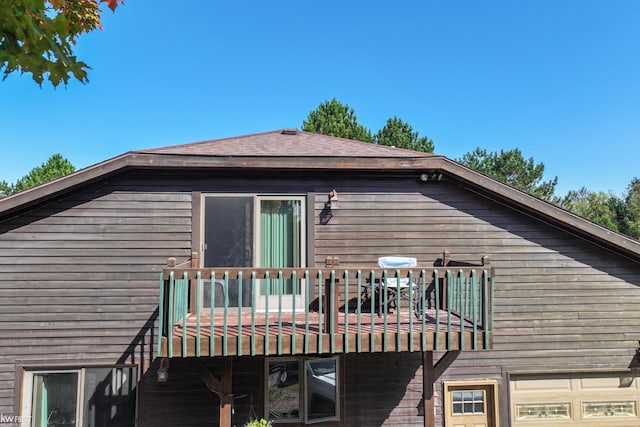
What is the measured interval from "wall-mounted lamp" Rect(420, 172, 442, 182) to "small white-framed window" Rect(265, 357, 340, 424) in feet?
9.49

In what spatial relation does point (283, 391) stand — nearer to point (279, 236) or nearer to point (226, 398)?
point (226, 398)

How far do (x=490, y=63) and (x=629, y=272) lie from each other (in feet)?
35.0

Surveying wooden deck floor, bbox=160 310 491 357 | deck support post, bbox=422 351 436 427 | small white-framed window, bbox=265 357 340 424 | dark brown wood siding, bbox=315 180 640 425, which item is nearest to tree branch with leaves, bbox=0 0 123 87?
wooden deck floor, bbox=160 310 491 357

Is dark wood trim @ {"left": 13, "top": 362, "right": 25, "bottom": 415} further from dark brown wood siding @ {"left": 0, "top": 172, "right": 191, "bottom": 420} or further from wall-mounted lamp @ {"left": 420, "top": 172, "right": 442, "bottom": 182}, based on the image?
wall-mounted lamp @ {"left": 420, "top": 172, "right": 442, "bottom": 182}

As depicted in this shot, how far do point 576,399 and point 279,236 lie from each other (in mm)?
5034

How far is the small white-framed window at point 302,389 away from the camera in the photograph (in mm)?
5316

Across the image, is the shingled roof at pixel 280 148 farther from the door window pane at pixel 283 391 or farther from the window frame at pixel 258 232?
the door window pane at pixel 283 391

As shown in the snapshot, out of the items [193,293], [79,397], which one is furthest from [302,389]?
[79,397]

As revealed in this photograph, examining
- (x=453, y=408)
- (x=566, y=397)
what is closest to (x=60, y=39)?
(x=453, y=408)

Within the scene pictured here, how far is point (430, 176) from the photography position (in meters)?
5.84

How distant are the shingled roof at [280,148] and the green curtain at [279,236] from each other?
0.76 metres

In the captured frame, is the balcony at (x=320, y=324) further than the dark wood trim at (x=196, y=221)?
No

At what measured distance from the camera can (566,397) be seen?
5.83 m

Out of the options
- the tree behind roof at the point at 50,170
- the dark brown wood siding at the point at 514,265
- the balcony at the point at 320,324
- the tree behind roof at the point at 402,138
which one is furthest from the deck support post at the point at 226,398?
the tree behind roof at the point at 50,170
